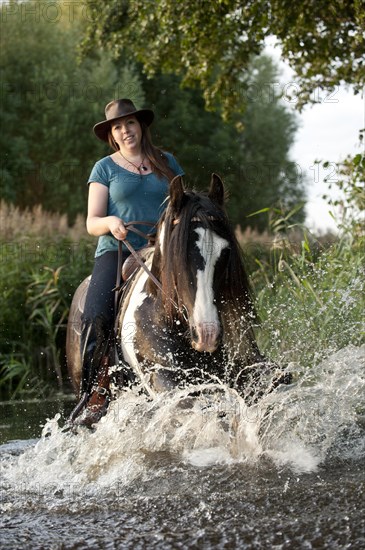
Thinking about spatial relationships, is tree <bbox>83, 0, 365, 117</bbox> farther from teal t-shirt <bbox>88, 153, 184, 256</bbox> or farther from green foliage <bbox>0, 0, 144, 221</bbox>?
green foliage <bbox>0, 0, 144, 221</bbox>

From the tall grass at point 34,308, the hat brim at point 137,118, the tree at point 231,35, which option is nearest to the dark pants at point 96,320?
the hat brim at point 137,118

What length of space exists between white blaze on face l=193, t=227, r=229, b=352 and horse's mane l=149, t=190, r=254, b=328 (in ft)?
0.24

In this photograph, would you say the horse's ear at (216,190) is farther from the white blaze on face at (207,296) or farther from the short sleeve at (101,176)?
the short sleeve at (101,176)

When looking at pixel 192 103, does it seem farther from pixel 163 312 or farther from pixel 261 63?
pixel 163 312

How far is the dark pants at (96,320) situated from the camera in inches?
252

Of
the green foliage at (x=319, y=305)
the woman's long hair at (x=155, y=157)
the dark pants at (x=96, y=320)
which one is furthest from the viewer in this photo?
the green foliage at (x=319, y=305)

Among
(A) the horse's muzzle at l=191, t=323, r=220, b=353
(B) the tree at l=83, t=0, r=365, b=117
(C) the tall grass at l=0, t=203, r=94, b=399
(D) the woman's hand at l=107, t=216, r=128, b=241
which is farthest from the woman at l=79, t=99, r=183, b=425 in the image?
(B) the tree at l=83, t=0, r=365, b=117

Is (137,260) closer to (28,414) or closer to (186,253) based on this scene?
(186,253)

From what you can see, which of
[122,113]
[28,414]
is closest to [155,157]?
[122,113]

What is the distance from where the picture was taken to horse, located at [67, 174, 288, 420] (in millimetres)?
5293

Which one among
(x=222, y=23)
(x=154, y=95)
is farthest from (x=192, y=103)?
(x=222, y=23)

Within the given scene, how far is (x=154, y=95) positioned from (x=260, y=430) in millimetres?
36759

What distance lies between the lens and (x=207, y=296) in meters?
5.21

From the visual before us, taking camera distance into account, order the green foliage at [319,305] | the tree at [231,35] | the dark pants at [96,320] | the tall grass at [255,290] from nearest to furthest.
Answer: the dark pants at [96,320] → the green foliage at [319,305] → the tall grass at [255,290] → the tree at [231,35]
